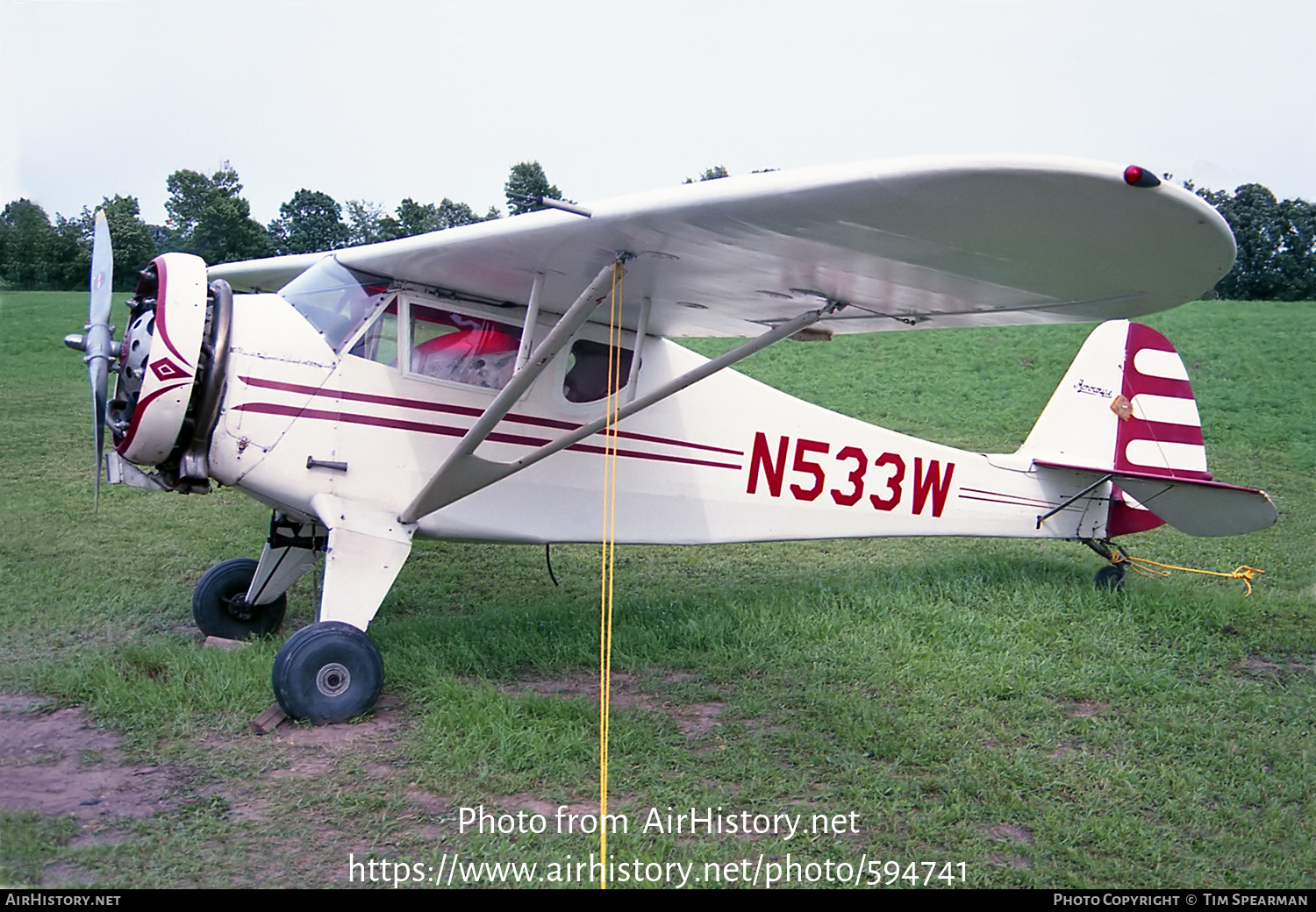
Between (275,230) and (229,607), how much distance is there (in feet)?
60.7

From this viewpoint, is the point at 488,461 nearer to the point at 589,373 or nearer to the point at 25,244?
the point at 589,373

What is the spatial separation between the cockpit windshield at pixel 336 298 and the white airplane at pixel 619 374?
15 mm

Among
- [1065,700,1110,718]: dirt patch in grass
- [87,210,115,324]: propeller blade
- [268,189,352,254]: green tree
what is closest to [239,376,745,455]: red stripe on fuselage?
[87,210,115,324]: propeller blade

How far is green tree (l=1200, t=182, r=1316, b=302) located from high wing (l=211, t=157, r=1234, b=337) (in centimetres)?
2538

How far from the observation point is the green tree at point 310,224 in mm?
21755

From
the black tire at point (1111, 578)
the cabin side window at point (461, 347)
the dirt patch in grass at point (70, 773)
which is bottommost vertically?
the dirt patch in grass at point (70, 773)

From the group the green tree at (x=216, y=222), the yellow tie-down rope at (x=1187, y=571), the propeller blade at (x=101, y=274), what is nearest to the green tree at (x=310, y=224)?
the green tree at (x=216, y=222)

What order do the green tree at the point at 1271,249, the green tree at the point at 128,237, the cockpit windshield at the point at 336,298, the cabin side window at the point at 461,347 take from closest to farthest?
the cockpit windshield at the point at 336,298 → the cabin side window at the point at 461,347 → the green tree at the point at 128,237 → the green tree at the point at 1271,249

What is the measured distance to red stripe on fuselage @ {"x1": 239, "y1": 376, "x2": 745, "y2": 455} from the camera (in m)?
4.57

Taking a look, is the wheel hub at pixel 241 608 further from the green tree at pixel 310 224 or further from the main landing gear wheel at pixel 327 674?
the green tree at pixel 310 224

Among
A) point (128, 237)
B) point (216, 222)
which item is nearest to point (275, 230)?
point (216, 222)
